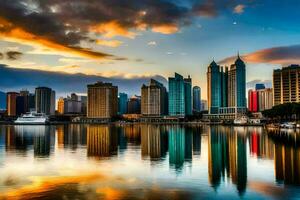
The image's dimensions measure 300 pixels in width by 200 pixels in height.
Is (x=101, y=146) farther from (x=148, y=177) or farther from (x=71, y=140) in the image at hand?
(x=148, y=177)

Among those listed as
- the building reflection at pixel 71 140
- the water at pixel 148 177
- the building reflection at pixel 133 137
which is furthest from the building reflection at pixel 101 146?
the water at pixel 148 177

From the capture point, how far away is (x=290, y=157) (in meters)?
42.7

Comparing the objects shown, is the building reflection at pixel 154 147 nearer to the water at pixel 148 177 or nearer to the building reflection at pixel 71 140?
the water at pixel 148 177

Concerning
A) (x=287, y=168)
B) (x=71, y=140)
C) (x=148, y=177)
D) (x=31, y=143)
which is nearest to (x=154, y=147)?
(x=31, y=143)

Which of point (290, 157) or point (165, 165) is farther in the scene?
point (290, 157)

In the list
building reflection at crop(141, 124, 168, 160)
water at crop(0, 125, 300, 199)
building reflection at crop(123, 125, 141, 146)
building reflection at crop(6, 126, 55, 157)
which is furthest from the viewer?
building reflection at crop(123, 125, 141, 146)

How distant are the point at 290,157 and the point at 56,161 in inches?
956

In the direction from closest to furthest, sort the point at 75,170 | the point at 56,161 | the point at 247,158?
→ the point at 75,170 < the point at 56,161 < the point at 247,158

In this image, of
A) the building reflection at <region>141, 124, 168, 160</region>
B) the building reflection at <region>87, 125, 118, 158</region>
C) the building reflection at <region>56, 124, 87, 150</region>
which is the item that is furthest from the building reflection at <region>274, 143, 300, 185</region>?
the building reflection at <region>56, 124, 87, 150</region>

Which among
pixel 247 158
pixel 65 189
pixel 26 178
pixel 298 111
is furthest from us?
pixel 298 111

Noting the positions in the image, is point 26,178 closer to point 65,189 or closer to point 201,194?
point 65,189

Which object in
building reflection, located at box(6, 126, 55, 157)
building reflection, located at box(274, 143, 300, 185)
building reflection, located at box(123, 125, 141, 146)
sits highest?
building reflection, located at box(274, 143, 300, 185)

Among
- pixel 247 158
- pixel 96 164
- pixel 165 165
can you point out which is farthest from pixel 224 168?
pixel 96 164

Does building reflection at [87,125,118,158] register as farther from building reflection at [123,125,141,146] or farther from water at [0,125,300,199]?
water at [0,125,300,199]
